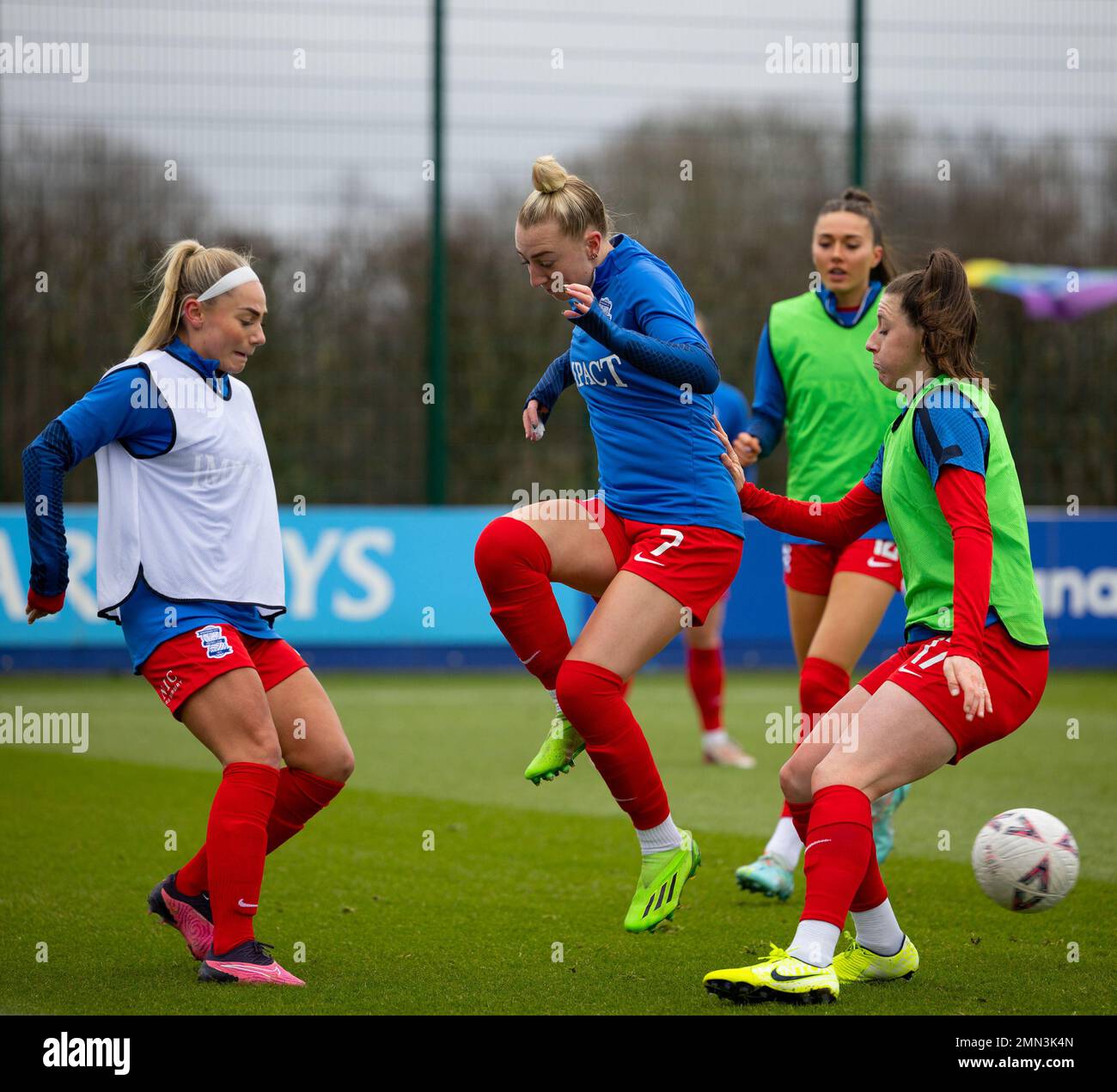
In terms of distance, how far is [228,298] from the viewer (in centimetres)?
452

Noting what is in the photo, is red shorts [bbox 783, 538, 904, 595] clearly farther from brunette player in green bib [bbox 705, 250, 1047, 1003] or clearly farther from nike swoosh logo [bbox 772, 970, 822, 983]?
nike swoosh logo [bbox 772, 970, 822, 983]

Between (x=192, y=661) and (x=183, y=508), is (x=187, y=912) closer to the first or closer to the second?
(x=192, y=661)

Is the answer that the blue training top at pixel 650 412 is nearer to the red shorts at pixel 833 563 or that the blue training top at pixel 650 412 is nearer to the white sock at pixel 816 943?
the red shorts at pixel 833 563

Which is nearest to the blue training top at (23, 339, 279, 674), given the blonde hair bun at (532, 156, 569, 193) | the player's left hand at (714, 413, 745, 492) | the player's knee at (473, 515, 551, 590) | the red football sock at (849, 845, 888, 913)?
the player's knee at (473, 515, 551, 590)

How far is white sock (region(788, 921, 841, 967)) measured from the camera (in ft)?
12.7

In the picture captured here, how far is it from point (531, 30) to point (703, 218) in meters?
2.32

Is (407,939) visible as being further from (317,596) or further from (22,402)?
(22,402)

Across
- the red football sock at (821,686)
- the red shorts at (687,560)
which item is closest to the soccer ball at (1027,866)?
the red shorts at (687,560)

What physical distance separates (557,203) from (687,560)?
111cm

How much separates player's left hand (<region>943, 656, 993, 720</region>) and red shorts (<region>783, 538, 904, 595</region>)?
2034mm

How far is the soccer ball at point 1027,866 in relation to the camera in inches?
175

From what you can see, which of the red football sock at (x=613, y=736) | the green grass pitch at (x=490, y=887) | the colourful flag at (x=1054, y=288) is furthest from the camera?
the colourful flag at (x=1054, y=288)

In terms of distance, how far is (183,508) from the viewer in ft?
14.4

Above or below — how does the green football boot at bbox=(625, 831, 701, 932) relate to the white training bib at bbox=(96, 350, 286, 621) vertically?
below
